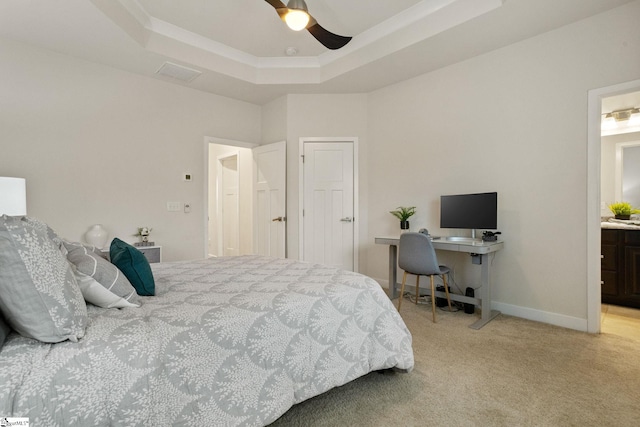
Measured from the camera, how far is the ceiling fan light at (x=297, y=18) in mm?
2252

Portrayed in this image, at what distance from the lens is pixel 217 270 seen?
229 cm

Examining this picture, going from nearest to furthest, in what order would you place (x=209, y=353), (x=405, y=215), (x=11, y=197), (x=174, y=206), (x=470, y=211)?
(x=209, y=353) → (x=11, y=197) → (x=470, y=211) → (x=405, y=215) → (x=174, y=206)

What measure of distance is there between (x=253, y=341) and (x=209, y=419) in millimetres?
314

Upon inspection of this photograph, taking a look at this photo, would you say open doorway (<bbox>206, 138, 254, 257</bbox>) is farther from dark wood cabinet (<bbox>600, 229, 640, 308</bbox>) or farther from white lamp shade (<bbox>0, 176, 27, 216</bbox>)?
dark wood cabinet (<bbox>600, 229, 640, 308</bbox>)

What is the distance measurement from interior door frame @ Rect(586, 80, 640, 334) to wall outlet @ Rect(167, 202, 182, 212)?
440cm

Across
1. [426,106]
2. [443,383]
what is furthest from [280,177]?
[443,383]

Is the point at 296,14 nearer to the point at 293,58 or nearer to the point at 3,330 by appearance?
the point at 293,58

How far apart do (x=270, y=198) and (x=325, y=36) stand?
266cm

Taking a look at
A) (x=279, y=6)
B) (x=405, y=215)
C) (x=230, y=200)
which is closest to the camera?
(x=279, y=6)

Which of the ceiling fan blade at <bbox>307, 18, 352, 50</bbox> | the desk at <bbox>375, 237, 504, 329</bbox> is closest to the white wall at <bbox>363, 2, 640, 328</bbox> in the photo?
the desk at <bbox>375, 237, 504, 329</bbox>

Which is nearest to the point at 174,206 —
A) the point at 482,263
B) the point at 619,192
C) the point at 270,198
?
the point at 270,198

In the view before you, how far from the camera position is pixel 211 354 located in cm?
129

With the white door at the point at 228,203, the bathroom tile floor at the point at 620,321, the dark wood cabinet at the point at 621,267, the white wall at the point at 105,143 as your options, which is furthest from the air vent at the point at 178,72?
the dark wood cabinet at the point at 621,267

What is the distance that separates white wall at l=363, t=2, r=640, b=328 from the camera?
282 centimetres
